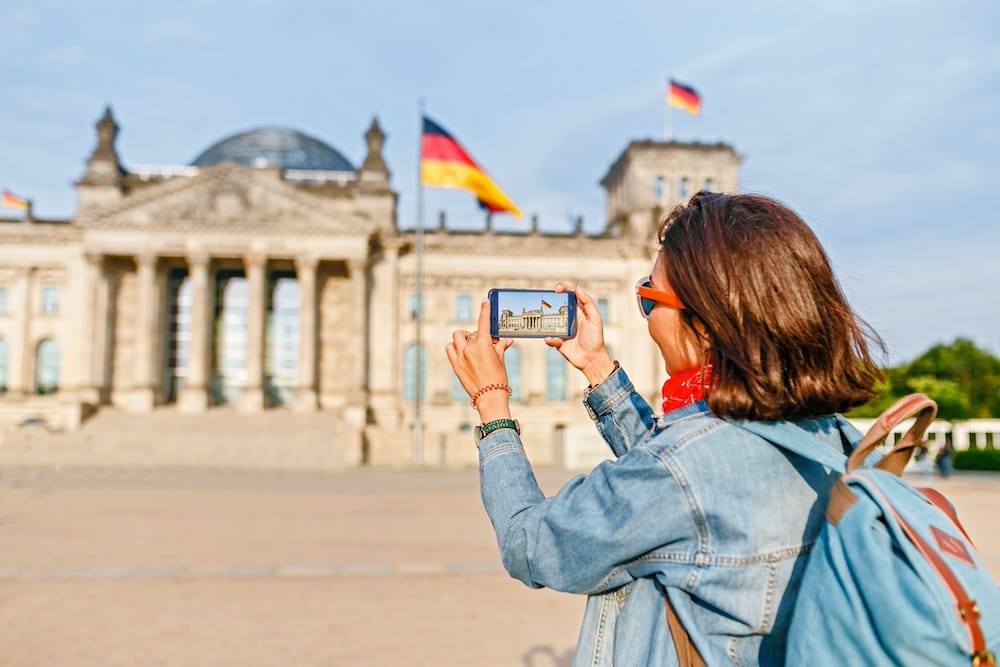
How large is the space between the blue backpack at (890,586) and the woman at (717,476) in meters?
0.19

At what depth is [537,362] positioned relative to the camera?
187 feet

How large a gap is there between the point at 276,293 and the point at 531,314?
55510 millimetres

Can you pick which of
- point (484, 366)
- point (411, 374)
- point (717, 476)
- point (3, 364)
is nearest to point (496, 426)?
point (484, 366)

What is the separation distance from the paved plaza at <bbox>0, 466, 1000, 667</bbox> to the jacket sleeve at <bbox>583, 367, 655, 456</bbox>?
167 inches

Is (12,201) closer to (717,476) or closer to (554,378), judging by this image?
(554,378)

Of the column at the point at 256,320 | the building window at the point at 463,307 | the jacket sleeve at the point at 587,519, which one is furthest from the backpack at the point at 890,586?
the building window at the point at 463,307

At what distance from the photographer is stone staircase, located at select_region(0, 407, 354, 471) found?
4016 centimetres

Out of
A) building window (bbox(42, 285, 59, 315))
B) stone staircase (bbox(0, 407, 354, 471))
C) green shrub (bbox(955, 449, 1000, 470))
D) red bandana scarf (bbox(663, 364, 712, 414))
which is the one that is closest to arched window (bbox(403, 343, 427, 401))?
stone staircase (bbox(0, 407, 354, 471))

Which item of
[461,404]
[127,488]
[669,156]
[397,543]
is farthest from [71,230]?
[397,543]

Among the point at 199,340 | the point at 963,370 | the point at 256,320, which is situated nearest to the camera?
the point at 199,340

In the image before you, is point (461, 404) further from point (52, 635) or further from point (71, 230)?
point (52, 635)

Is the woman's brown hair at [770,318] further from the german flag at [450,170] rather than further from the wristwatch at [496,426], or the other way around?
the german flag at [450,170]

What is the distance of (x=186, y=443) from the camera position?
1671 inches

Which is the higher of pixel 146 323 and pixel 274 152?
pixel 274 152
